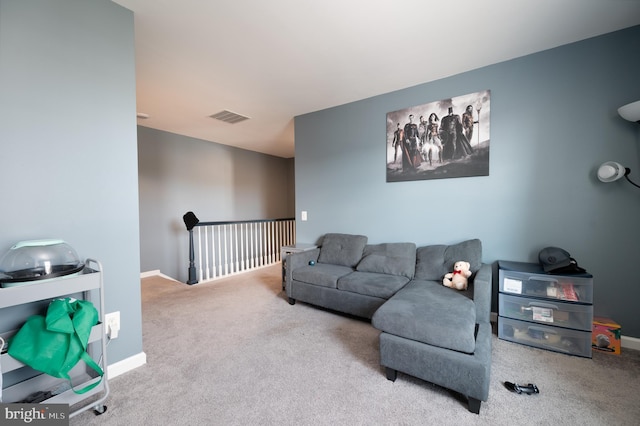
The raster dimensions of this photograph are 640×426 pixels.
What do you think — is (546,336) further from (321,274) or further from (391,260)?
(321,274)

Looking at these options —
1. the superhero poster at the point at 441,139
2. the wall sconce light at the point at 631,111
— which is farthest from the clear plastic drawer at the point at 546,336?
the wall sconce light at the point at 631,111

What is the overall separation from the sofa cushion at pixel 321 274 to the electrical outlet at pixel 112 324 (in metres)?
1.62

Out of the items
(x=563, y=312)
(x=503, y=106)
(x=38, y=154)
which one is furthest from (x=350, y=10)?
(x=563, y=312)

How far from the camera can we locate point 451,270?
2.38 metres

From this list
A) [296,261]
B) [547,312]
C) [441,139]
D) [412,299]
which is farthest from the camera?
[296,261]

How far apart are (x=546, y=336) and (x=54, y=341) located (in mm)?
3210

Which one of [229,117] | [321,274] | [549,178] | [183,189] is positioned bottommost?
[321,274]

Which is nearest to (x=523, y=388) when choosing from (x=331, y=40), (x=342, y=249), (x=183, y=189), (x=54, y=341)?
(x=342, y=249)

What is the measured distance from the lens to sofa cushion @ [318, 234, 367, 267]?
3.00 metres

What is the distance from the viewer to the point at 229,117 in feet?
12.3

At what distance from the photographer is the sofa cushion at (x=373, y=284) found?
7.50 ft

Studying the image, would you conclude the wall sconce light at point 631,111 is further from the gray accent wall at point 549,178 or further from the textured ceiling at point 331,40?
the textured ceiling at point 331,40

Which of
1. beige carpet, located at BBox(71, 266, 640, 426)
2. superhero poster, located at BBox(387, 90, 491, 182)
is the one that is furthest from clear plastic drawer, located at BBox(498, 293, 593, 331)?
superhero poster, located at BBox(387, 90, 491, 182)

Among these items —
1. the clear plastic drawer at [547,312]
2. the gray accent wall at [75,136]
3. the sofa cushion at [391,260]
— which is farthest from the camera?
the sofa cushion at [391,260]
